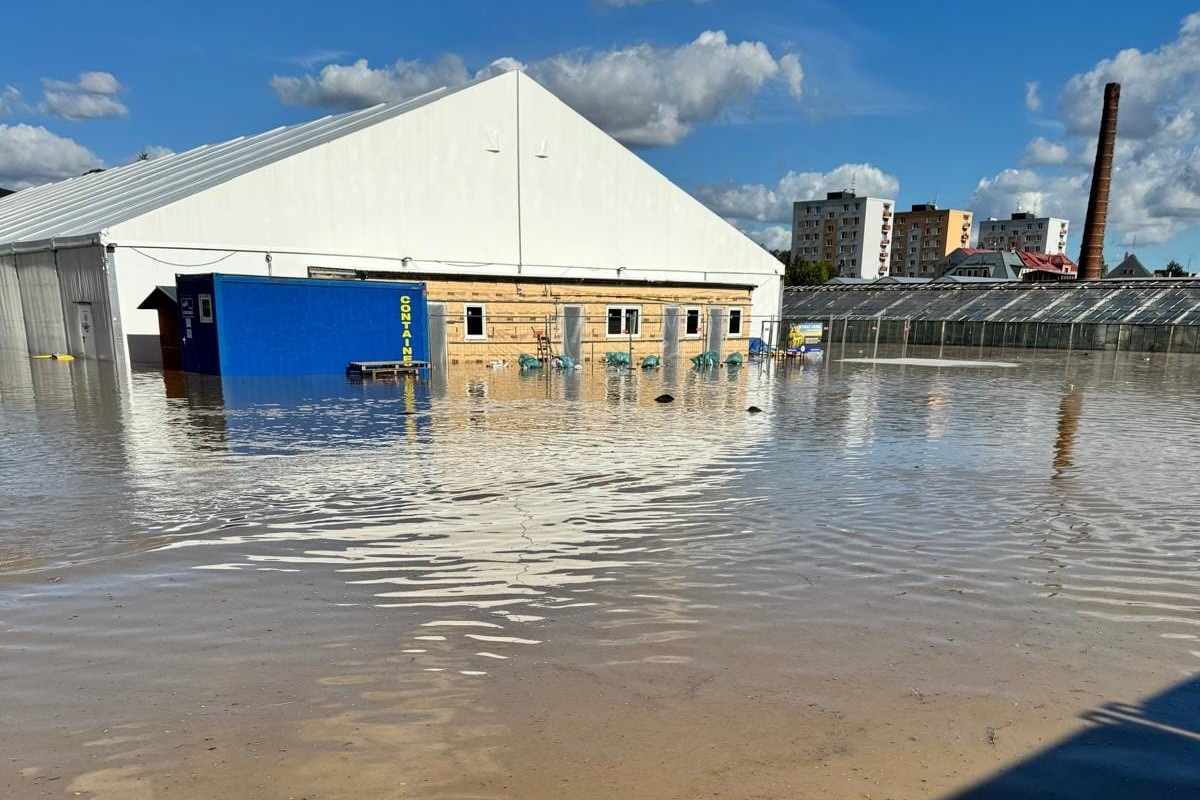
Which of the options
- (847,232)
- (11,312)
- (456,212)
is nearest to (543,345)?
(456,212)

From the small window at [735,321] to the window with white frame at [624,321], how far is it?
540 cm

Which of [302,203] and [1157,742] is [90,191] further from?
[1157,742]

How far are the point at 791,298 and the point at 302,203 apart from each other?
4462cm

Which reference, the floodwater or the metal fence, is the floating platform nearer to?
the floodwater

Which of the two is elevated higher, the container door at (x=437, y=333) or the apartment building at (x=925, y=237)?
the apartment building at (x=925, y=237)

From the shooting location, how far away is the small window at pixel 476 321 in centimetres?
2597

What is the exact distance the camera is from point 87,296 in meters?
23.1

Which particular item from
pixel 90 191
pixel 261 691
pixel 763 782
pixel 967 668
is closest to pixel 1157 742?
pixel 967 668

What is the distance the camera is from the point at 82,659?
162 inches

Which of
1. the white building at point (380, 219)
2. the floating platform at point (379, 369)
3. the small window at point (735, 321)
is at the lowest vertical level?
the floating platform at point (379, 369)

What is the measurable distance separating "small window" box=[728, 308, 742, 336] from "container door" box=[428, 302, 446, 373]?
46.7 feet

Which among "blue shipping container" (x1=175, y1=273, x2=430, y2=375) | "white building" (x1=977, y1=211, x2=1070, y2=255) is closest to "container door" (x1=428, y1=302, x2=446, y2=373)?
"blue shipping container" (x1=175, y1=273, x2=430, y2=375)

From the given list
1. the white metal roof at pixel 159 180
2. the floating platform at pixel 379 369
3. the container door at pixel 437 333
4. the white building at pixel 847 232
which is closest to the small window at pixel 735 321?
the container door at pixel 437 333

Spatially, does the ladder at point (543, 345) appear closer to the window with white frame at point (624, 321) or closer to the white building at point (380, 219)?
the white building at point (380, 219)
